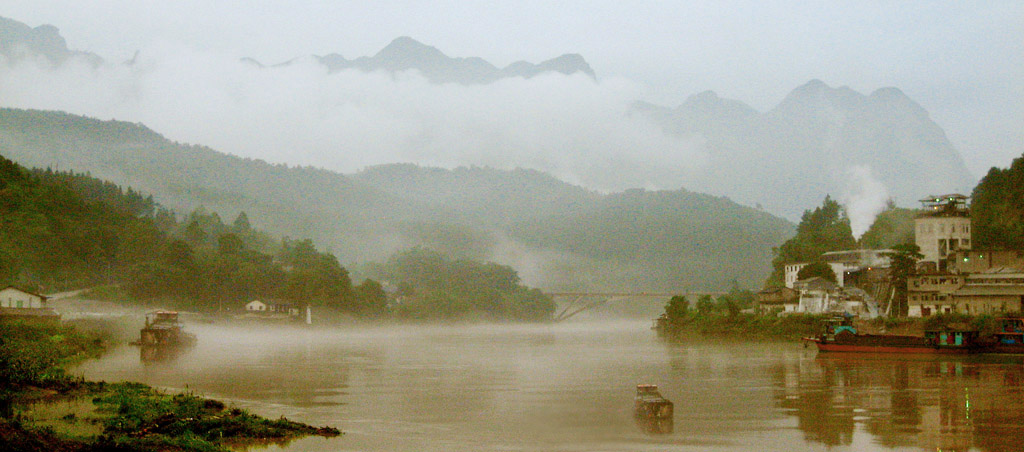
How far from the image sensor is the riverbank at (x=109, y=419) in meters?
20.7

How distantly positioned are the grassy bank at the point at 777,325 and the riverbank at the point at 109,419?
62.5m

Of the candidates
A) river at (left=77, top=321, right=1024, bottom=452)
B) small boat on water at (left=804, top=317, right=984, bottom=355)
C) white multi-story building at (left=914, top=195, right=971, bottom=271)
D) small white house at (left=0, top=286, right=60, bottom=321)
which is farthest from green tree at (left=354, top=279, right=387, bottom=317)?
small boat on water at (left=804, top=317, right=984, bottom=355)

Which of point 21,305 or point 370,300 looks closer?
point 21,305

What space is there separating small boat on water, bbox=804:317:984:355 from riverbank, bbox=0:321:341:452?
48999 millimetres

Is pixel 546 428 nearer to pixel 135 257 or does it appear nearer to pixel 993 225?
pixel 993 225

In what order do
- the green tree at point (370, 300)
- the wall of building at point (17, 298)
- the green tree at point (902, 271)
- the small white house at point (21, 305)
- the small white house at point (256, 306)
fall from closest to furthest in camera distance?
the small white house at point (21, 305)
the wall of building at point (17, 298)
the green tree at point (902, 271)
the small white house at point (256, 306)
the green tree at point (370, 300)

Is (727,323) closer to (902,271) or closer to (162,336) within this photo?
(902,271)

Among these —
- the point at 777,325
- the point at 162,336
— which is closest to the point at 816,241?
the point at 777,325

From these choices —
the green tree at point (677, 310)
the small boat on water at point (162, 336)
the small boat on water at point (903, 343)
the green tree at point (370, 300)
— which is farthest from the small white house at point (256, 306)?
the small boat on water at point (903, 343)

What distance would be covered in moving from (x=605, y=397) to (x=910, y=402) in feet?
37.9

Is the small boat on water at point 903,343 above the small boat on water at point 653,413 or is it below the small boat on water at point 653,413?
above

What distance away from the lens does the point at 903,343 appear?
66.2 metres

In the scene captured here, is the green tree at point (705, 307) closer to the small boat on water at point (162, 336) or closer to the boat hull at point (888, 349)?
the boat hull at point (888, 349)

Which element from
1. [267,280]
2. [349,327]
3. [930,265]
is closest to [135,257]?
[267,280]
